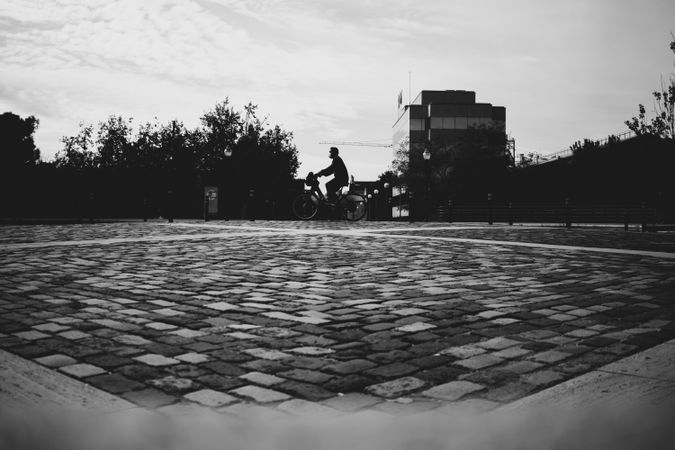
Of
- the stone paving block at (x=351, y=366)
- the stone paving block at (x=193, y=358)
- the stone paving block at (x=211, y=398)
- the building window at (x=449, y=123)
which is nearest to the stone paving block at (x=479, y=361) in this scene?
the stone paving block at (x=351, y=366)

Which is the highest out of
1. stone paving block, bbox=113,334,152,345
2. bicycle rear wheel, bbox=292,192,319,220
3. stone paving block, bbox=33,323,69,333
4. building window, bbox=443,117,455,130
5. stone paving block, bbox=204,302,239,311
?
building window, bbox=443,117,455,130

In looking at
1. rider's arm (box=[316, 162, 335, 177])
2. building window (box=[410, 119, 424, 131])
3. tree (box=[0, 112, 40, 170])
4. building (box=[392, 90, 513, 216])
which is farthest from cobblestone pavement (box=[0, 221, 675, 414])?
building window (box=[410, 119, 424, 131])

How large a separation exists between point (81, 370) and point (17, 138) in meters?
61.7

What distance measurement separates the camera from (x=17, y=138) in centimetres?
5622

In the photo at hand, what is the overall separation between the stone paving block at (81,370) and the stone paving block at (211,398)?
0.59m

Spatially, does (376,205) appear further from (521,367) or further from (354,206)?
(521,367)

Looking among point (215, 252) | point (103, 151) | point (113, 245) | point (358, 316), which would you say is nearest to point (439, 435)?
point (358, 316)

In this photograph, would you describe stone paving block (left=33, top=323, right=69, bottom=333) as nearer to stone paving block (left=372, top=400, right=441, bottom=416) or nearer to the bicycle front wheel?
stone paving block (left=372, top=400, right=441, bottom=416)

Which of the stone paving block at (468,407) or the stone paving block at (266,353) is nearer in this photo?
the stone paving block at (468,407)

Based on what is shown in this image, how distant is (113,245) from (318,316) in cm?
643

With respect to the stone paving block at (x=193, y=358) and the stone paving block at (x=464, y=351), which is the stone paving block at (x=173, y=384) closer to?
the stone paving block at (x=193, y=358)

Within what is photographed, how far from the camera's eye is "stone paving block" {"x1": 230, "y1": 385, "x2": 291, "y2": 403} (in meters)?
2.48

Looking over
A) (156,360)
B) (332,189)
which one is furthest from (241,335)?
(332,189)

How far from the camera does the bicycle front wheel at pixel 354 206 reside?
18.9m
